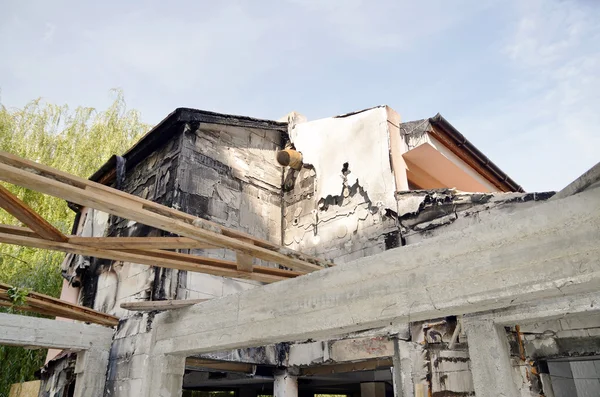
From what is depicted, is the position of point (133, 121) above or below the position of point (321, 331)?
above

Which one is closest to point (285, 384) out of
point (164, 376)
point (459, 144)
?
point (164, 376)

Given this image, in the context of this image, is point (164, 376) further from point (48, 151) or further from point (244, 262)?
point (48, 151)

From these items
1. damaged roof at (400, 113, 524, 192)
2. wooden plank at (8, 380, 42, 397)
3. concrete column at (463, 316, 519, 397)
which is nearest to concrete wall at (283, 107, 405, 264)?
damaged roof at (400, 113, 524, 192)

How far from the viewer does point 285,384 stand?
6.95 m

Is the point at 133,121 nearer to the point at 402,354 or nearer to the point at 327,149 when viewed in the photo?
the point at 327,149

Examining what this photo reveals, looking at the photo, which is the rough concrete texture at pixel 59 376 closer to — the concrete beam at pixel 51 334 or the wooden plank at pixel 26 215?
the concrete beam at pixel 51 334

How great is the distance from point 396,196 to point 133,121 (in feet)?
32.6

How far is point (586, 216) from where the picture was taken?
244 centimetres

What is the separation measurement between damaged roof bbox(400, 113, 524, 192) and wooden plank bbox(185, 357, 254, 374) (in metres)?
4.96

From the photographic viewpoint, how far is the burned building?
2.92 meters

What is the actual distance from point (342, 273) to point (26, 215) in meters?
2.71

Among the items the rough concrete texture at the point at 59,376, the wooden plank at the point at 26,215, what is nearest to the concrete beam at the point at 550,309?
the wooden plank at the point at 26,215

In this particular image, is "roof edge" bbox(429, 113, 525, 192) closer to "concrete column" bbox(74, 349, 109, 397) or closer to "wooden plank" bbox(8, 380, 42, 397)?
"concrete column" bbox(74, 349, 109, 397)

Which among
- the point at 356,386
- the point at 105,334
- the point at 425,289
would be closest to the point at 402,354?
the point at 425,289
